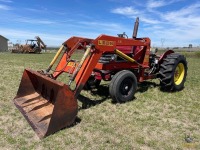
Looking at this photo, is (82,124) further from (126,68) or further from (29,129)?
(126,68)

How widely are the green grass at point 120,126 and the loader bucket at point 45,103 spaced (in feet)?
0.48

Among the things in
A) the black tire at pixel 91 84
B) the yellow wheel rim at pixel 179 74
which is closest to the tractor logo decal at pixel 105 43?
the black tire at pixel 91 84

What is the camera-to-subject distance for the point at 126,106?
6188 millimetres

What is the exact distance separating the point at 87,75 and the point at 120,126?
1.27m

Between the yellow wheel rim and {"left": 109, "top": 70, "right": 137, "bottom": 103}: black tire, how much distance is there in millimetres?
2263

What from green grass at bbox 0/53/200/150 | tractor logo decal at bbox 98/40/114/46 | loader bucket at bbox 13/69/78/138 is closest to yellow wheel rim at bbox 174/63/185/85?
green grass at bbox 0/53/200/150

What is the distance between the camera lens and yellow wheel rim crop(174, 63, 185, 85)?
829 cm

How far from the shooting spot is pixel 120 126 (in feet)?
16.3

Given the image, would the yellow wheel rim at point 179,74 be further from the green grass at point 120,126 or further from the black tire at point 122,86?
the black tire at point 122,86

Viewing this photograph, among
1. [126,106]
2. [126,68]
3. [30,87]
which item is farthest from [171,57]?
[30,87]

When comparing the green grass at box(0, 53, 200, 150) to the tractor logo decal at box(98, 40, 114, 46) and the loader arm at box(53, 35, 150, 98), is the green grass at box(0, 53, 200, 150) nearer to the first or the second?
the loader arm at box(53, 35, 150, 98)

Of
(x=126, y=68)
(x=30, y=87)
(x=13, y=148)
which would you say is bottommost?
(x=13, y=148)

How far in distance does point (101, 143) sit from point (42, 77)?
87.6 inches

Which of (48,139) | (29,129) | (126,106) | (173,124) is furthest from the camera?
(126,106)
